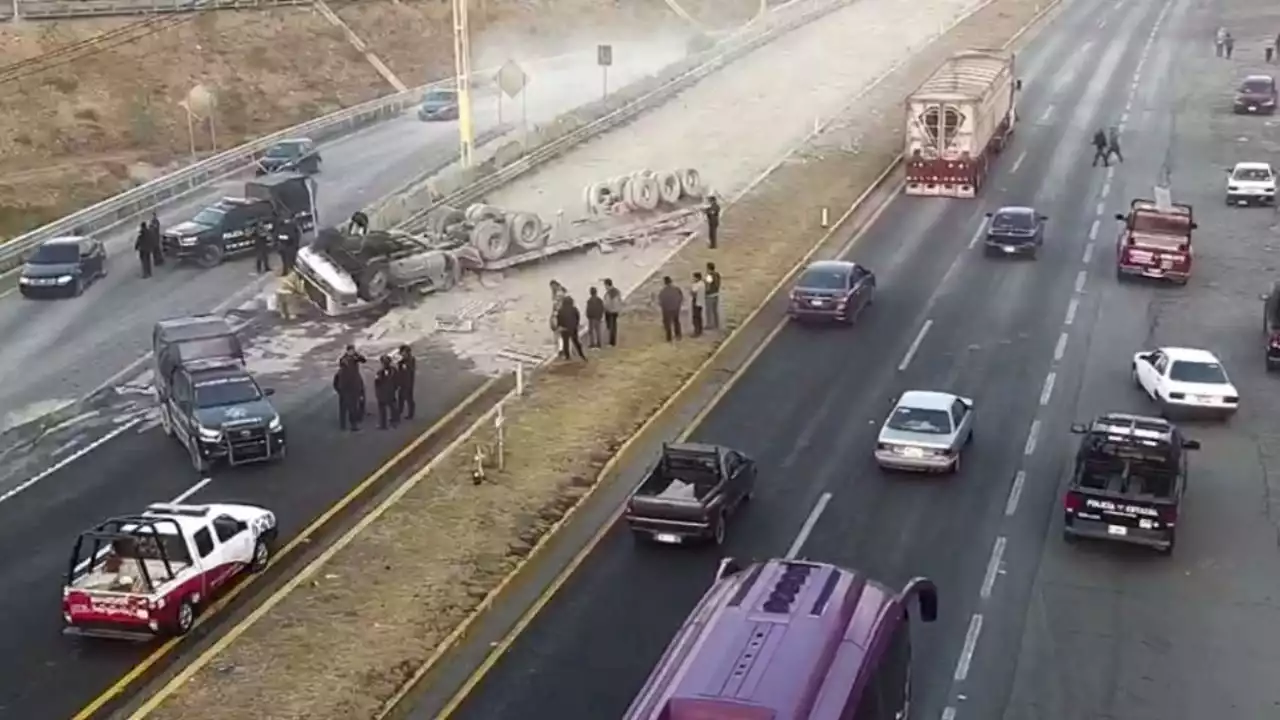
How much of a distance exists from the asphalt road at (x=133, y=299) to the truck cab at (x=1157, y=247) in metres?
24.0

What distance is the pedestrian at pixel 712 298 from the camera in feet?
120

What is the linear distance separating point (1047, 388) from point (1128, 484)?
7509 millimetres

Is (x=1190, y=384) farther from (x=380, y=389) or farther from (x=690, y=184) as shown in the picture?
(x=690, y=184)

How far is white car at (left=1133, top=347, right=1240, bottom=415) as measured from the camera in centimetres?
3088

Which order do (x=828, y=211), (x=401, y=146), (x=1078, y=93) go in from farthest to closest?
(x=1078, y=93), (x=401, y=146), (x=828, y=211)

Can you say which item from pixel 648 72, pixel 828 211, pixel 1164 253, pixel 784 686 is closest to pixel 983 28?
pixel 648 72

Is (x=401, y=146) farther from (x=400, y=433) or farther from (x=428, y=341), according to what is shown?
(x=400, y=433)

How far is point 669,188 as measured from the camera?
49406 mm

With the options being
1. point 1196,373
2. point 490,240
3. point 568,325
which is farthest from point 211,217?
point 1196,373

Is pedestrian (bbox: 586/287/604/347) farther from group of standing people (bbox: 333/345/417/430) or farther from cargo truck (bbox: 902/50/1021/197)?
cargo truck (bbox: 902/50/1021/197)

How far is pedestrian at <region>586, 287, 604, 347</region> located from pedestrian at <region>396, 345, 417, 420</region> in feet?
16.5

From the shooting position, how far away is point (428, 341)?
37.9m

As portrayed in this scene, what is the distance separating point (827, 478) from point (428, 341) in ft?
43.6

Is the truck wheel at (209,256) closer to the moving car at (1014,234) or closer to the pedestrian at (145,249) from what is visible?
the pedestrian at (145,249)
